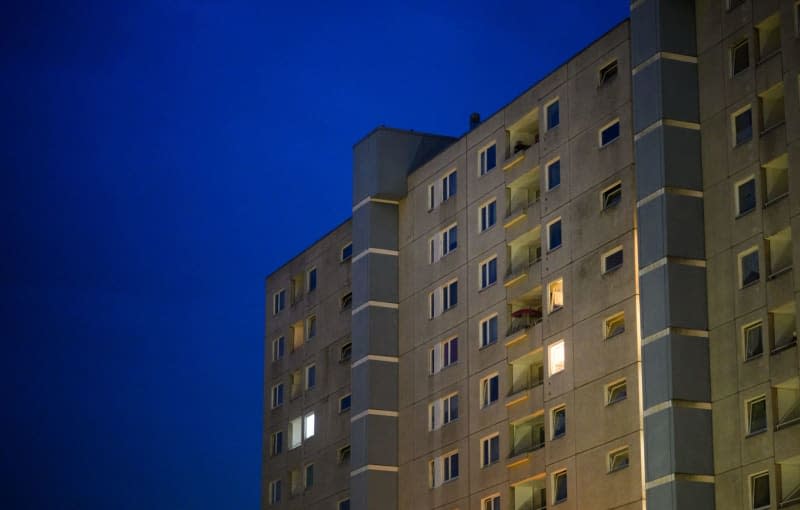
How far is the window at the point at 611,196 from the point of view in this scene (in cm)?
7910

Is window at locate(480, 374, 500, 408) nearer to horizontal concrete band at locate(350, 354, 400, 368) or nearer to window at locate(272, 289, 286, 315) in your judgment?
horizontal concrete band at locate(350, 354, 400, 368)

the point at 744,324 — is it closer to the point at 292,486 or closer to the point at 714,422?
the point at 714,422

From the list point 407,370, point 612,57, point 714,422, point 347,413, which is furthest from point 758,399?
point 347,413

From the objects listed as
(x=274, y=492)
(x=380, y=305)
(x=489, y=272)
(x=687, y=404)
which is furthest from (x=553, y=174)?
(x=274, y=492)

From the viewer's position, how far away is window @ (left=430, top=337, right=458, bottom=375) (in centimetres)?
9012

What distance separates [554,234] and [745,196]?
1263 cm

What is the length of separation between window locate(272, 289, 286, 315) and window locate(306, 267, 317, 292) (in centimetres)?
338

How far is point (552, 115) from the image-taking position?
3349 inches

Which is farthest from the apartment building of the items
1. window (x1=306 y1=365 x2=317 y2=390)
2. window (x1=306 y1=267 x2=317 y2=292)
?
window (x1=306 y1=267 x2=317 y2=292)

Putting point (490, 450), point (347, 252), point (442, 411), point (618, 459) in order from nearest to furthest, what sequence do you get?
1. point (618, 459)
2. point (490, 450)
3. point (442, 411)
4. point (347, 252)

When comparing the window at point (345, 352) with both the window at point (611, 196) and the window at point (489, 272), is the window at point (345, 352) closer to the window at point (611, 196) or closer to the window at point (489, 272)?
the window at point (489, 272)

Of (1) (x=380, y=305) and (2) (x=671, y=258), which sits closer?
(2) (x=671, y=258)

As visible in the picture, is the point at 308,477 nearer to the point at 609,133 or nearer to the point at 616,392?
the point at 616,392

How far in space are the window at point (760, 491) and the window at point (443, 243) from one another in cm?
2531
